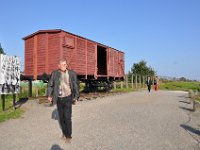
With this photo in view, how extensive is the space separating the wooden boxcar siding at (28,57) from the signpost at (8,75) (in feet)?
20.0

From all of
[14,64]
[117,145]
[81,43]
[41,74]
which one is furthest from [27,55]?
[117,145]

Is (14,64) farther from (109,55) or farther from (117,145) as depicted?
(109,55)

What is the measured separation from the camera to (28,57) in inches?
786

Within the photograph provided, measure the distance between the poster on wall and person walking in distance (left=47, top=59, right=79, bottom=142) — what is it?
19.5ft

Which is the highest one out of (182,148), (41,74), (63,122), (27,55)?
(27,55)

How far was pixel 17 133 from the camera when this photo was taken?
820 centimetres

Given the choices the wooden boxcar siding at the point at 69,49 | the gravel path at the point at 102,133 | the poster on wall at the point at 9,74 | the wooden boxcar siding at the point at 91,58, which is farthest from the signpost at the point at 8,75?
the wooden boxcar siding at the point at 91,58

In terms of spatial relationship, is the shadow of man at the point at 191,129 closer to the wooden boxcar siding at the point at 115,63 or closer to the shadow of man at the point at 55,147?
the shadow of man at the point at 55,147

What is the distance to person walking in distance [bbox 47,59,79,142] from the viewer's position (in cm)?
720

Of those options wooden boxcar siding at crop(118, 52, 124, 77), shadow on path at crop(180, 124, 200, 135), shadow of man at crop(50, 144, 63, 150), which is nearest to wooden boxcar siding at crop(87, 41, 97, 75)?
wooden boxcar siding at crop(118, 52, 124, 77)

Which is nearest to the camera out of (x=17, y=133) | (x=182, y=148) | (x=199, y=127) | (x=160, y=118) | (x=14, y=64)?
(x=182, y=148)

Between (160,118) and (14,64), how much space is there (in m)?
6.73

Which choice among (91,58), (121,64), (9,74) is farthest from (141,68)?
(9,74)

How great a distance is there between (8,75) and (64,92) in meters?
6.43
